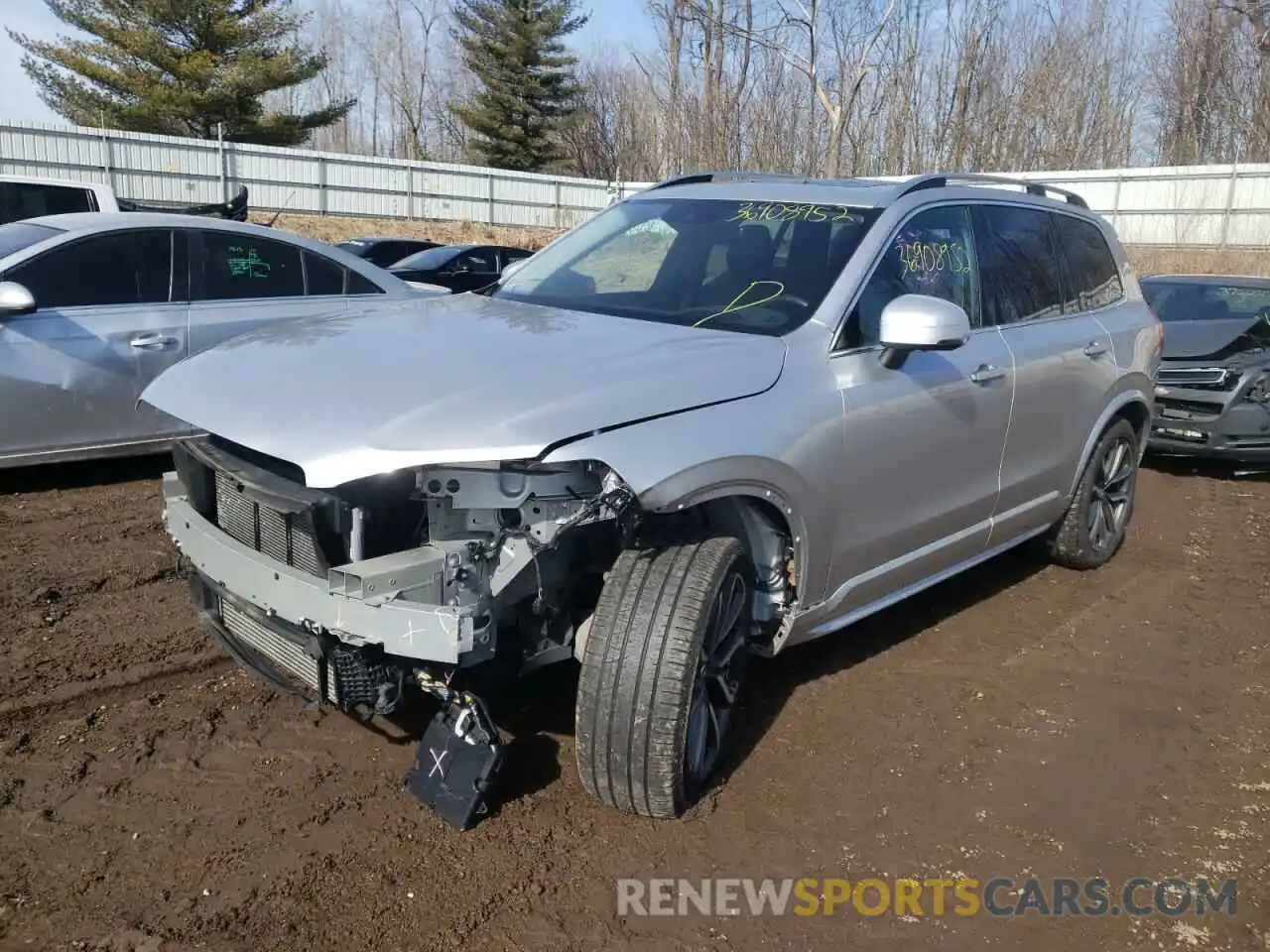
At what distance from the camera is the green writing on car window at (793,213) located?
3.95 m

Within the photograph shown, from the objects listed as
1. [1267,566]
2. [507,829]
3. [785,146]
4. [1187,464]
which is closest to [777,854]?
[507,829]

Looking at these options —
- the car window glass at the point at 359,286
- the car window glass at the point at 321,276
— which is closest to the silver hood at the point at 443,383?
the car window glass at the point at 321,276

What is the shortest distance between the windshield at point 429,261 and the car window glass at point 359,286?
7.47 meters

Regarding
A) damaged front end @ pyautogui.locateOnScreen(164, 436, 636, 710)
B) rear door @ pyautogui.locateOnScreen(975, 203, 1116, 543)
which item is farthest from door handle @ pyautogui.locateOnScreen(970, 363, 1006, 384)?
damaged front end @ pyautogui.locateOnScreen(164, 436, 636, 710)

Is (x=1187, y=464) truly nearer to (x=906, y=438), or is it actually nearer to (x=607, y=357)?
(x=906, y=438)

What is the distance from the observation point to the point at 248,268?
6602mm

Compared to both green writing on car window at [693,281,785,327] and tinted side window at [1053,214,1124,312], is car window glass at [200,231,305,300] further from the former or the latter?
tinted side window at [1053,214,1124,312]

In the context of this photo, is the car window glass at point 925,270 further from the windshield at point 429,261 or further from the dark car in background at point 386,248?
the dark car in background at point 386,248

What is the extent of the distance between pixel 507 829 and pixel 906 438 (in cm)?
190

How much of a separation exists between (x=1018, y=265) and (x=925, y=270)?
89 centimetres

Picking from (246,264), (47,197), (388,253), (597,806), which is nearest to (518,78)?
(388,253)

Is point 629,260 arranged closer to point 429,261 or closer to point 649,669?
point 649,669

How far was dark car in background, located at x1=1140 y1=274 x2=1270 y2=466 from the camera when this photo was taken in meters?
8.25

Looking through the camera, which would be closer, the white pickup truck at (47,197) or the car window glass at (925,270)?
the car window glass at (925,270)
